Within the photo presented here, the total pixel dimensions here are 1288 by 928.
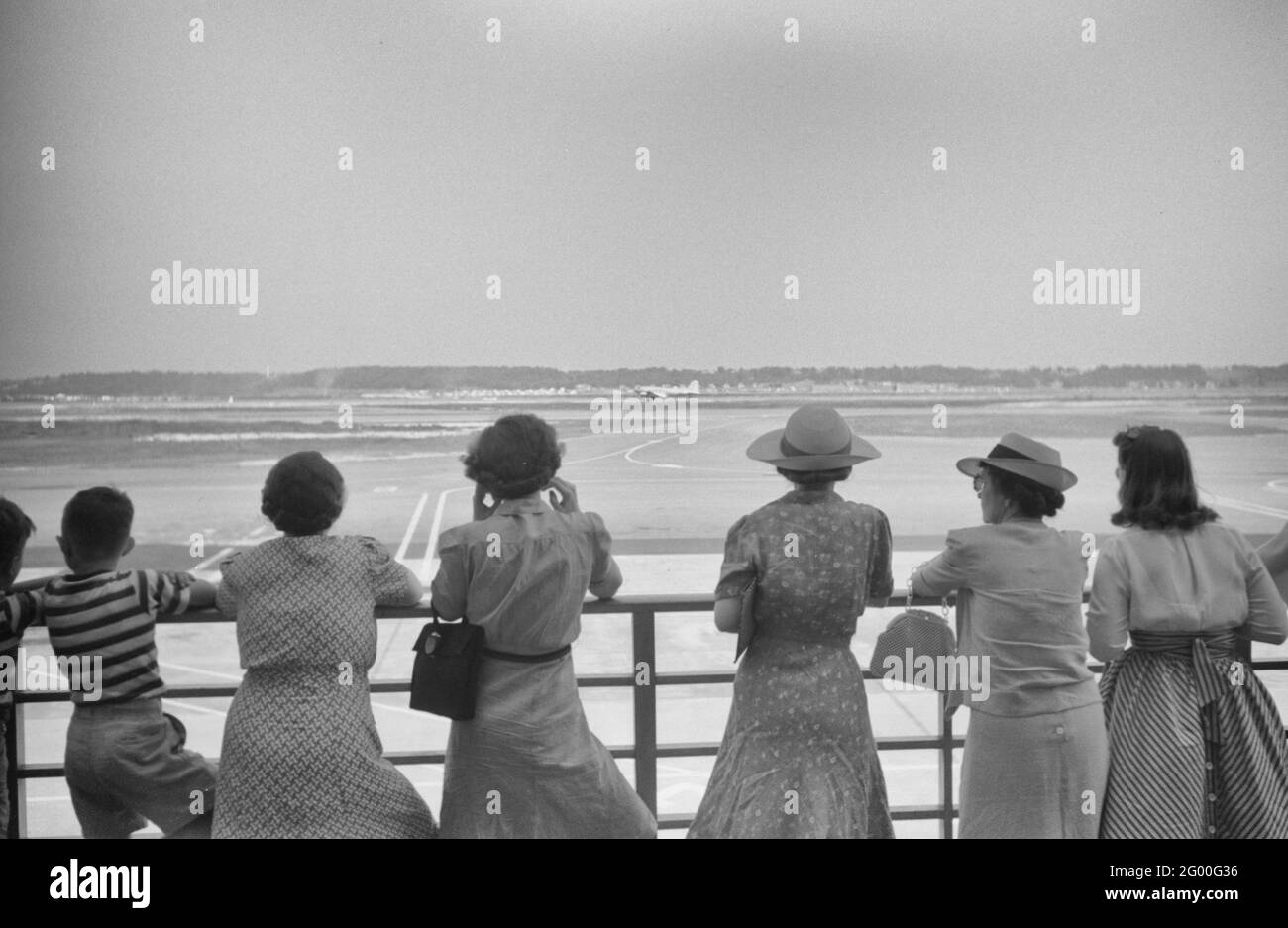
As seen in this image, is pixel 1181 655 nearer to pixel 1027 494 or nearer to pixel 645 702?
pixel 1027 494

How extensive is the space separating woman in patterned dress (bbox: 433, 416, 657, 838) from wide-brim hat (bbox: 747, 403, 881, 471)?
1.49ft

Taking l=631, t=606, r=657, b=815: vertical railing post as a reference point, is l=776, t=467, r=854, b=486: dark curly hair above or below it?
above

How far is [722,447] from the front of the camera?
40406 millimetres

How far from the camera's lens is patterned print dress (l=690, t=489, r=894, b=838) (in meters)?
2.14

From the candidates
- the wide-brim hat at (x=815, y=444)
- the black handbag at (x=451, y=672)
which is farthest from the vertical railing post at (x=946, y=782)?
the black handbag at (x=451, y=672)

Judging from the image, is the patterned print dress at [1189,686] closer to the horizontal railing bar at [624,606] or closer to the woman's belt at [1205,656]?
the woman's belt at [1205,656]

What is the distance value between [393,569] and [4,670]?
3.21 ft

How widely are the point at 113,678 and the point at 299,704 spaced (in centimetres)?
45

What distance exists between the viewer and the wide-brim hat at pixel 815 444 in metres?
2.19

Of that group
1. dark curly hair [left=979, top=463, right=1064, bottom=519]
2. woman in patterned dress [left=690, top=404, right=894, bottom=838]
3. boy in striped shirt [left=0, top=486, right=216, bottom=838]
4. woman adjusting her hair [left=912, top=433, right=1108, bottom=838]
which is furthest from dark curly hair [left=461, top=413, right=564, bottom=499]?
dark curly hair [left=979, top=463, right=1064, bottom=519]

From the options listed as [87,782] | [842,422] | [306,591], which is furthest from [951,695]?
[87,782]

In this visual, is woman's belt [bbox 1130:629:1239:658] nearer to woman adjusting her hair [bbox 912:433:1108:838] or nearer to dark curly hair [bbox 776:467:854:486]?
woman adjusting her hair [bbox 912:433:1108:838]
